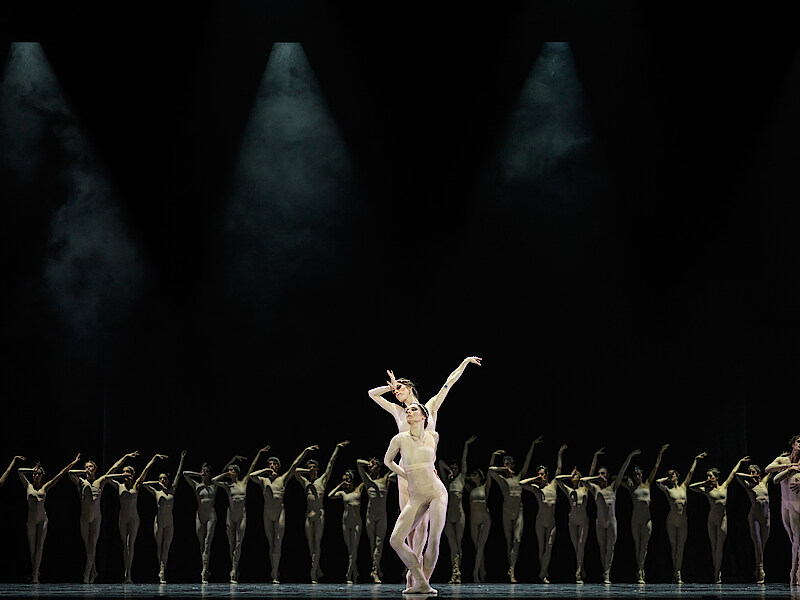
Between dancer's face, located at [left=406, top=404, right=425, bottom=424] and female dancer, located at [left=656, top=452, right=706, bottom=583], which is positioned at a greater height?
dancer's face, located at [left=406, top=404, right=425, bottom=424]

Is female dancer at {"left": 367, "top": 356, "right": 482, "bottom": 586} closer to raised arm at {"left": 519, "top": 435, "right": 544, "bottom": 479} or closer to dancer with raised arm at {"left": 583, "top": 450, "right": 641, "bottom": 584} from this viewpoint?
raised arm at {"left": 519, "top": 435, "right": 544, "bottom": 479}

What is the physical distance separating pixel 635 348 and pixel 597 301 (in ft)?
3.04

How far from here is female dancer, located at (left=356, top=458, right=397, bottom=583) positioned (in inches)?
564

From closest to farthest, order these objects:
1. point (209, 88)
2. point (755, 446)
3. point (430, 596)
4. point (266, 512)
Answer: point (430, 596)
point (266, 512)
point (755, 446)
point (209, 88)

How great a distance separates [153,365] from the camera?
16.2 metres

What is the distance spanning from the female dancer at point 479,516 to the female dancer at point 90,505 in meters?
4.99

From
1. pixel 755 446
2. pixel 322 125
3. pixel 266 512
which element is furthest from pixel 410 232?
pixel 755 446

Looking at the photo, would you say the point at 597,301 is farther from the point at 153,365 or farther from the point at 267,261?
the point at 153,365

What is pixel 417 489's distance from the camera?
9.01 m

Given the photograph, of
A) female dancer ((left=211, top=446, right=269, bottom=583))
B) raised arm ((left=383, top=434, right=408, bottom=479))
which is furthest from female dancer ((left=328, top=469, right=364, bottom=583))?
raised arm ((left=383, top=434, right=408, bottom=479))

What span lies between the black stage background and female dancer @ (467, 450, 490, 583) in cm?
129

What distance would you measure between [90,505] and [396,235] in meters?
6.11

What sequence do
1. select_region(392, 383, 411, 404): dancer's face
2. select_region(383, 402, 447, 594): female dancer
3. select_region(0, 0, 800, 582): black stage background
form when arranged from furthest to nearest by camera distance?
1. select_region(0, 0, 800, 582): black stage background
2. select_region(392, 383, 411, 404): dancer's face
3. select_region(383, 402, 447, 594): female dancer

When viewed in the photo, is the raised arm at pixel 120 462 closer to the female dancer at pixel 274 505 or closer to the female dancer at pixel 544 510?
the female dancer at pixel 274 505
